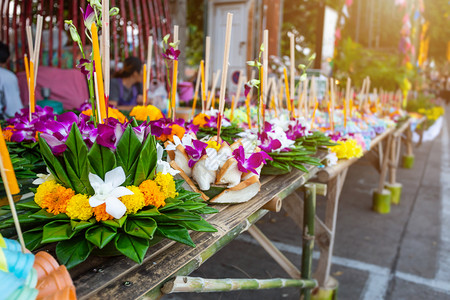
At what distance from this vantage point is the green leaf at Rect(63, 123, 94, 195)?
779 millimetres

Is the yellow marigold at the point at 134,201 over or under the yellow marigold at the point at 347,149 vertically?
over

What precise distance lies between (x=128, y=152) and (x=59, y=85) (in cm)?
294

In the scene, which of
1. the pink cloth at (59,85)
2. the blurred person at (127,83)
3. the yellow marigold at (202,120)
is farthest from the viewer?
the blurred person at (127,83)

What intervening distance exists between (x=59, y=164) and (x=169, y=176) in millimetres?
234

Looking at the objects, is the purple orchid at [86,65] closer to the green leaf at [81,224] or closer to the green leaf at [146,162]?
the green leaf at [146,162]

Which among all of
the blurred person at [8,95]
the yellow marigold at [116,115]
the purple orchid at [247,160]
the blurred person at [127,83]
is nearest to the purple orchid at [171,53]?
the yellow marigold at [116,115]

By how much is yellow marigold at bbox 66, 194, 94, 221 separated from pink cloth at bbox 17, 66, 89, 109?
286 centimetres

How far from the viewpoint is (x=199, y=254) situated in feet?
2.80

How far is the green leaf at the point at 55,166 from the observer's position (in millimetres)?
792

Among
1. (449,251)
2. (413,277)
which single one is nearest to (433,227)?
(449,251)

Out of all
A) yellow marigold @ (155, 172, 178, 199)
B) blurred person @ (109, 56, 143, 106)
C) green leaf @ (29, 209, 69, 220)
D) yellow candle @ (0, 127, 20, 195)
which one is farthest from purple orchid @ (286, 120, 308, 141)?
blurred person @ (109, 56, 143, 106)

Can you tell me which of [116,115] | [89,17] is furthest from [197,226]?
[116,115]

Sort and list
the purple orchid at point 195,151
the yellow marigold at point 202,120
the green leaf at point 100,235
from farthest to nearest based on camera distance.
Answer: the yellow marigold at point 202,120 → the purple orchid at point 195,151 → the green leaf at point 100,235

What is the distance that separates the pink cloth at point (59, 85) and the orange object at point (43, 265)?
2.98 meters
